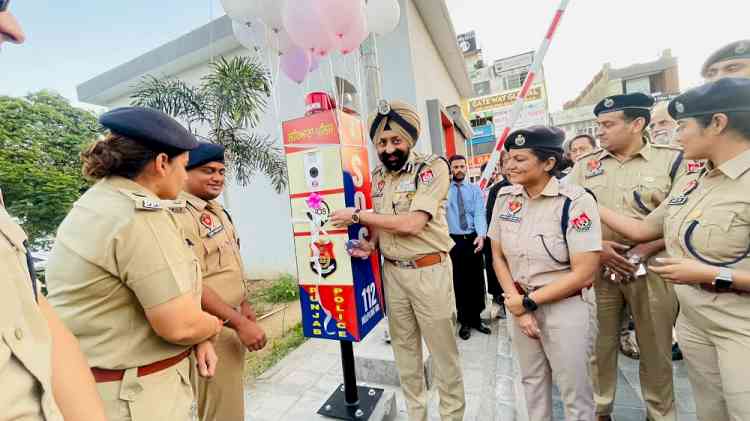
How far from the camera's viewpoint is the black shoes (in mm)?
3327

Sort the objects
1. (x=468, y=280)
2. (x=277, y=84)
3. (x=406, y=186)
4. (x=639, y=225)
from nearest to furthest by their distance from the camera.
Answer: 1. (x=639, y=225)
2. (x=406, y=186)
3. (x=468, y=280)
4. (x=277, y=84)

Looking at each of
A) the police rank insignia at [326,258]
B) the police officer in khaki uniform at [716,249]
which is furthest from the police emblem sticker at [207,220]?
the police officer in khaki uniform at [716,249]

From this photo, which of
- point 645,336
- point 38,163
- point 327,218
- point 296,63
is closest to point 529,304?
point 645,336

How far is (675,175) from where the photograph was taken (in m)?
1.89

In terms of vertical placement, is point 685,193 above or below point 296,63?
below

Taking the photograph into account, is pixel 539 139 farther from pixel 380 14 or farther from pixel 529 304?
pixel 380 14

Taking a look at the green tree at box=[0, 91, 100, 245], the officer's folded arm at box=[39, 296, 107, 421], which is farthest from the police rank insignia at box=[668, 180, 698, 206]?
the green tree at box=[0, 91, 100, 245]

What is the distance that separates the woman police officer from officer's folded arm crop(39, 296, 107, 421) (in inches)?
63.5

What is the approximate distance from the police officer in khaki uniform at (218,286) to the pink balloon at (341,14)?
3.20 feet

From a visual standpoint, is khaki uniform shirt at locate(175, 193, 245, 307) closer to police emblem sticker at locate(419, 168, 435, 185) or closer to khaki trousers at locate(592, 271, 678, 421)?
police emblem sticker at locate(419, 168, 435, 185)

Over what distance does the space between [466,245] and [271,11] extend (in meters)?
2.70

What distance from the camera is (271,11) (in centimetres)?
223

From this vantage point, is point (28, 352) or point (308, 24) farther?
point (308, 24)

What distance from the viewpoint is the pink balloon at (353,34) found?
6.70ft
